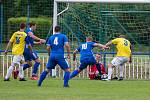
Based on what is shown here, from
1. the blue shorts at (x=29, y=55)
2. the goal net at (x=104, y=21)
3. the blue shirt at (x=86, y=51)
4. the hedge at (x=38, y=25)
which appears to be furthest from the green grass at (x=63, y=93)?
the hedge at (x=38, y=25)

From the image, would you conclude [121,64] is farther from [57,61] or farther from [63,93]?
[63,93]

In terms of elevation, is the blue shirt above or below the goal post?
below

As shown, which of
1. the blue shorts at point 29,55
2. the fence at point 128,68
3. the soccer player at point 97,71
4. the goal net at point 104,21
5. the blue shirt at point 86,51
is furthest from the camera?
the goal net at point 104,21

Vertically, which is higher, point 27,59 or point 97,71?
point 27,59

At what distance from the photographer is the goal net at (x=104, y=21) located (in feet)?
98.3

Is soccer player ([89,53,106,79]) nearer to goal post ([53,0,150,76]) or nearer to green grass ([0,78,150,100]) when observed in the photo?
goal post ([53,0,150,76])

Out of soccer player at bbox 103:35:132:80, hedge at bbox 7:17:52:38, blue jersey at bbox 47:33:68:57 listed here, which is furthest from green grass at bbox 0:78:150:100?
hedge at bbox 7:17:52:38

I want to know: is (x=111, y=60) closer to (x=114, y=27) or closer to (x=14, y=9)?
(x=114, y=27)

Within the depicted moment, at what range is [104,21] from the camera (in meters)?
32.2

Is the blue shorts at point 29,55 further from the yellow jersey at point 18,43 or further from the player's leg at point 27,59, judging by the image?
the yellow jersey at point 18,43

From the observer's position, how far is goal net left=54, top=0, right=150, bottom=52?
29953 millimetres

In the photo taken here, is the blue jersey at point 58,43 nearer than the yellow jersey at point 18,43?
Yes

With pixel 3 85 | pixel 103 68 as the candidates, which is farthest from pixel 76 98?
pixel 103 68

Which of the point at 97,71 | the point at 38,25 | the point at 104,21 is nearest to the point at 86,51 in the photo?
the point at 97,71
